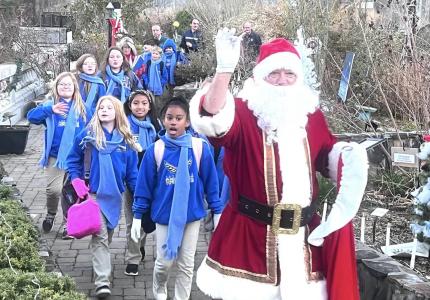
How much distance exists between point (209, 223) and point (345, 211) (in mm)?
3654

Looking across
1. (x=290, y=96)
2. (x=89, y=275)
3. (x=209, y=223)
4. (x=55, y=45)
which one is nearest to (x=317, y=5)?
(x=209, y=223)

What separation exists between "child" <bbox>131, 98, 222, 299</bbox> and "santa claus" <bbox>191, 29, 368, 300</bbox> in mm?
Result: 1302

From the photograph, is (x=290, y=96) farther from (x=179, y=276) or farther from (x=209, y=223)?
(x=209, y=223)

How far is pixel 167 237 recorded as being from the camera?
16.6 ft

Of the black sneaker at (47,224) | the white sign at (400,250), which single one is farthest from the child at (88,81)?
the white sign at (400,250)

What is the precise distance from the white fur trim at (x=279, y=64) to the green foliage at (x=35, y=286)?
155cm

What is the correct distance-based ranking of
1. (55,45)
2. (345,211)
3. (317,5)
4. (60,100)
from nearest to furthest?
(345,211), (60,100), (317,5), (55,45)

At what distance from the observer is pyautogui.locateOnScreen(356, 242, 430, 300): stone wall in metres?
4.35

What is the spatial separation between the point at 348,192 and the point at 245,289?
2.43 feet

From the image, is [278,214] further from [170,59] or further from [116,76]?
[170,59]

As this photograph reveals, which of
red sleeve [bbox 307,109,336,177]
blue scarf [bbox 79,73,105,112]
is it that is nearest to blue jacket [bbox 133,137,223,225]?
red sleeve [bbox 307,109,336,177]

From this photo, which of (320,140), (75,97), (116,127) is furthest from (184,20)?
(320,140)

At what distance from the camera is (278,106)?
12.1 ft

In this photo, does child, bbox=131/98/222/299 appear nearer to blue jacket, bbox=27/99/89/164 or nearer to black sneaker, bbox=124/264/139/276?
black sneaker, bbox=124/264/139/276
